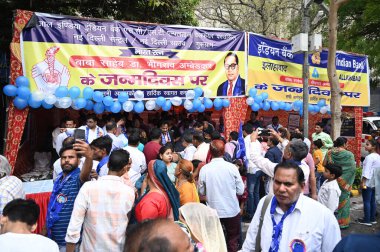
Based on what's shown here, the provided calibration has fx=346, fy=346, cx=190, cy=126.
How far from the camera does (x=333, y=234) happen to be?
2477 millimetres

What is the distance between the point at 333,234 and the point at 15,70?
666 cm

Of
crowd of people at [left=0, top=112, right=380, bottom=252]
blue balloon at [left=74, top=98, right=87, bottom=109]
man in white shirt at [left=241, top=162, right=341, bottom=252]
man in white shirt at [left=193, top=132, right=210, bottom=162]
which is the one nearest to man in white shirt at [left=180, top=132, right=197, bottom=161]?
man in white shirt at [left=193, top=132, right=210, bottom=162]

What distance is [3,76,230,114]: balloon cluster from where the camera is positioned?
687cm

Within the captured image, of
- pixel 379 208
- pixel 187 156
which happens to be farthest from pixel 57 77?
pixel 379 208

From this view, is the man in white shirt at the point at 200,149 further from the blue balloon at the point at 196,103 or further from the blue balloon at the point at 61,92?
the blue balloon at the point at 61,92

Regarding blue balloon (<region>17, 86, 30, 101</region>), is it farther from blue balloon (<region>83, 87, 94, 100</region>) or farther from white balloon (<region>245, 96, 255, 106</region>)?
white balloon (<region>245, 96, 255, 106</region>)

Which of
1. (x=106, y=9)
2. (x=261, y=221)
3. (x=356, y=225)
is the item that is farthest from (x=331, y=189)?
(x=106, y=9)

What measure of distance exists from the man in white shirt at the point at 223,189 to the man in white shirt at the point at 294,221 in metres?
1.73

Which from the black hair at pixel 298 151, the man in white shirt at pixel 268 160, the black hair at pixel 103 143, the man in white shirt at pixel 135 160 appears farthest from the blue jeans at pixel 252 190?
the black hair at pixel 103 143

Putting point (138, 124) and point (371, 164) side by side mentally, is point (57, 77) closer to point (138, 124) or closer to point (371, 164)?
point (138, 124)

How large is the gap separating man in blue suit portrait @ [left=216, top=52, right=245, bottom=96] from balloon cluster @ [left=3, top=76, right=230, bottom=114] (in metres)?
0.30

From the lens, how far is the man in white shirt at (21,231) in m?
2.32

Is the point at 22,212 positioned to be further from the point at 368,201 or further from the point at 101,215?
the point at 368,201

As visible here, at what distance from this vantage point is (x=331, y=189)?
561 cm
